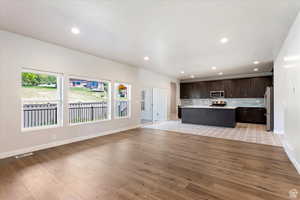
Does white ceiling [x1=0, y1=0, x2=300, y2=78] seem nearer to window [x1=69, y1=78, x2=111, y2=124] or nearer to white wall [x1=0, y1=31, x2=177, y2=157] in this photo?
white wall [x1=0, y1=31, x2=177, y2=157]

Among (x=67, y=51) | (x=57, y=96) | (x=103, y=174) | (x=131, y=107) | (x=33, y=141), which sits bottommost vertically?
(x=103, y=174)

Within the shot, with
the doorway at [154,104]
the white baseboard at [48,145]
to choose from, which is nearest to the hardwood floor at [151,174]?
the white baseboard at [48,145]

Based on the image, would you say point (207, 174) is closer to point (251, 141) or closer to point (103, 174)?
point (103, 174)

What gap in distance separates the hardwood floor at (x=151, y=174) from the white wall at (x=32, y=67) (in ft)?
1.48

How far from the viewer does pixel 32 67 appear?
132 inches

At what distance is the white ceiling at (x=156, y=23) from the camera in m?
2.16

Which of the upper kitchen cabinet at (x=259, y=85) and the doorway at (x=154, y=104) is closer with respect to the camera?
the upper kitchen cabinet at (x=259, y=85)

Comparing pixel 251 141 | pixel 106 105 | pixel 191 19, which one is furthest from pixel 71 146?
pixel 251 141

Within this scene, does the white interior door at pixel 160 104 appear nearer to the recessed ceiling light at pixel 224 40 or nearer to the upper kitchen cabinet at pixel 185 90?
the upper kitchen cabinet at pixel 185 90

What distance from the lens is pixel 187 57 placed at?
192 inches

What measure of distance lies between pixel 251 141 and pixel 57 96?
578 centimetres

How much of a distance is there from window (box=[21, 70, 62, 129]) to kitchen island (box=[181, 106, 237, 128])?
5628mm

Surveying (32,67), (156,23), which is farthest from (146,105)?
(156,23)

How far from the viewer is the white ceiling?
216 centimetres
